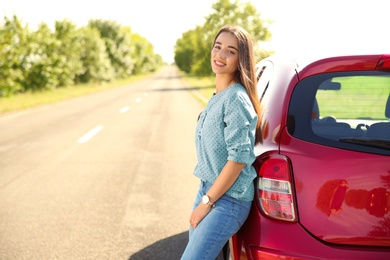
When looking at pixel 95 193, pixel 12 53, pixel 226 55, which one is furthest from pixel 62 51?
pixel 226 55

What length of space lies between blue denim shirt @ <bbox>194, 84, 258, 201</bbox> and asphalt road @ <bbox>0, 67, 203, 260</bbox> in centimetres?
159

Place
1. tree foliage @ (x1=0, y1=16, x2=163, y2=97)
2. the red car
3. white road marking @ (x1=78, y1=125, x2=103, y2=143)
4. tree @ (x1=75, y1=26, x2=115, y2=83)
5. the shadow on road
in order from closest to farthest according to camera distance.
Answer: the red car → the shadow on road → white road marking @ (x1=78, y1=125, x2=103, y2=143) → tree foliage @ (x1=0, y1=16, x2=163, y2=97) → tree @ (x1=75, y1=26, x2=115, y2=83)

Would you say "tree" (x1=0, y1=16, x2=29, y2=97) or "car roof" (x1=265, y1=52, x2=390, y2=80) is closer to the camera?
"car roof" (x1=265, y1=52, x2=390, y2=80)

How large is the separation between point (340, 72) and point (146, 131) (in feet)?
28.6

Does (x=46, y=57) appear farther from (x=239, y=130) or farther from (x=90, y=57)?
(x=239, y=130)

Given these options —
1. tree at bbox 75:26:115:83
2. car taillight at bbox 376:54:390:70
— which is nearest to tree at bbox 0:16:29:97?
tree at bbox 75:26:115:83

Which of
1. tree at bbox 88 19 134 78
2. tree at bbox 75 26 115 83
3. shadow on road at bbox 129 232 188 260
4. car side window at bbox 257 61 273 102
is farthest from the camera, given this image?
tree at bbox 88 19 134 78

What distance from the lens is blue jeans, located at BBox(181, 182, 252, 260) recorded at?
194 centimetres

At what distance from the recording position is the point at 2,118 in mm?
13477

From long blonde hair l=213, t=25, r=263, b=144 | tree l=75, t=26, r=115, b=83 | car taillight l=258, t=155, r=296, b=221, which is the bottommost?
tree l=75, t=26, r=115, b=83

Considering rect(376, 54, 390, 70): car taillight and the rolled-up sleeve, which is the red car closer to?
rect(376, 54, 390, 70): car taillight

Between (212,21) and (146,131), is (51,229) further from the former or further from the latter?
(212,21)

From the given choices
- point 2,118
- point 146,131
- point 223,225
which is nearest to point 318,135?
point 223,225

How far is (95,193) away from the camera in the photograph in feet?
16.9
